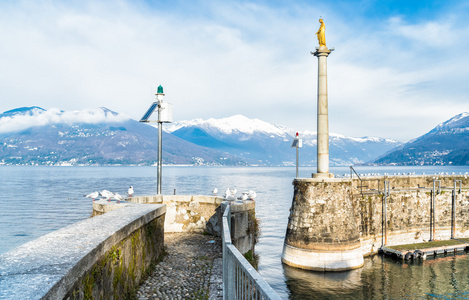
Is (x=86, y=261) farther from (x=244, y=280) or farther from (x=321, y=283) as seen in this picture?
(x=321, y=283)

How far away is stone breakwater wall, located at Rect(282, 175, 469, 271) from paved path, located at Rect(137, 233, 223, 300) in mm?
12692

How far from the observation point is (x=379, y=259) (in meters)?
30.8

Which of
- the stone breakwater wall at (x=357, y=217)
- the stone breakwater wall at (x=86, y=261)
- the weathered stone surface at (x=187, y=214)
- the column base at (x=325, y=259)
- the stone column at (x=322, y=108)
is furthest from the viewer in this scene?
the stone column at (x=322, y=108)

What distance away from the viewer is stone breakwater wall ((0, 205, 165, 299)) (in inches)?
157

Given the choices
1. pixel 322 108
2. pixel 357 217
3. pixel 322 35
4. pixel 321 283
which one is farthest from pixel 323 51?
pixel 321 283

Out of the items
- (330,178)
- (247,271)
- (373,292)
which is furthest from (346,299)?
(247,271)

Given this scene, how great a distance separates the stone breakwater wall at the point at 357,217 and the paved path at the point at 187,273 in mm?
12692

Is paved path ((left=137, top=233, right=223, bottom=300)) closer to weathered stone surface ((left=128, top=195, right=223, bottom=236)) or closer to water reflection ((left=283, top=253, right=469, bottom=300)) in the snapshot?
weathered stone surface ((left=128, top=195, right=223, bottom=236))

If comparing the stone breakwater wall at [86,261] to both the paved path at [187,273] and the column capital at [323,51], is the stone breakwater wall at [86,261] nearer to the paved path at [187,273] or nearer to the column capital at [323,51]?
the paved path at [187,273]

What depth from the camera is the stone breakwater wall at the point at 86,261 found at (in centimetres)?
400

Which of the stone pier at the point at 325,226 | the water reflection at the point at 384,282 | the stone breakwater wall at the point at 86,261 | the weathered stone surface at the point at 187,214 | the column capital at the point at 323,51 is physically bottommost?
the water reflection at the point at 384,282

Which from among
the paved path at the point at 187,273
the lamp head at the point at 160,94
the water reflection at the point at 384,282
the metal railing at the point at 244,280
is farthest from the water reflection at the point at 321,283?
the metal railing at the point at 244,280

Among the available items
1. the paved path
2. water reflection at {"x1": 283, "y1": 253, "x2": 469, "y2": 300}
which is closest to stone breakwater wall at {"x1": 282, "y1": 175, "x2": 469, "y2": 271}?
water reflection at {"x1": 283, "y1": 253, "x2": 469, "y2": 300}

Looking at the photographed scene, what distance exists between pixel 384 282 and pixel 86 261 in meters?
25.2
